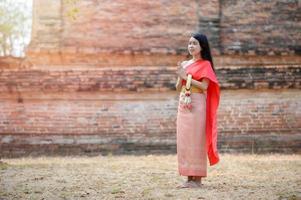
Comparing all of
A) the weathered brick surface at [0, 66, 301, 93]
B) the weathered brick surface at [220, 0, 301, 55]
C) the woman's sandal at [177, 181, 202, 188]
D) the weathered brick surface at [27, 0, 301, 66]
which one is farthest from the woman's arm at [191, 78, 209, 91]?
the weathered brick surface at [220, 0, 301, 55]

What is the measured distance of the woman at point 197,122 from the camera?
19.3 ft

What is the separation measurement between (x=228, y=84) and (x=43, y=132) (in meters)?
3.58

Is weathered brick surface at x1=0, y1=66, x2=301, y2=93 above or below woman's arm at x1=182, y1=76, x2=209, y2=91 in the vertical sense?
below

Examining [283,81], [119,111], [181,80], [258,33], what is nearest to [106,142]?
[119,111]

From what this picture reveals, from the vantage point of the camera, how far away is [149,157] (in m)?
9.55

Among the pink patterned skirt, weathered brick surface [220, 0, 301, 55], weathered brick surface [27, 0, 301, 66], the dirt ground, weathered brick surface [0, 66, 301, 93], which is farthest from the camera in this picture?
weathered brick surface [220, 0, 301, 55]

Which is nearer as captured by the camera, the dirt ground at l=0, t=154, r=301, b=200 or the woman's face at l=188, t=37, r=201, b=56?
the dirt ground at l=0, t=154, r=301, b=200

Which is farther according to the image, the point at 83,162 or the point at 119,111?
the point at 119,111

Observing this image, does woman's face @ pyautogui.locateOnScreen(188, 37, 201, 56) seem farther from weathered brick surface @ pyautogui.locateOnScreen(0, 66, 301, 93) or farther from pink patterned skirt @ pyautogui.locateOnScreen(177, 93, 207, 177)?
weathered brick surface @ pyautogui.locateOnScreen(0, 66, 301, 93)

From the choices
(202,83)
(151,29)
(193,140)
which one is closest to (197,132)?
(193,140)

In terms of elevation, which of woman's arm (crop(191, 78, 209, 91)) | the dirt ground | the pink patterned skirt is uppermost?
woman's arm (crop(191, 78, 209, 91))

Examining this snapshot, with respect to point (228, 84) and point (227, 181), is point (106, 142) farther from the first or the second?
point (227, 181)

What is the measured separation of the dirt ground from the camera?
5547mm

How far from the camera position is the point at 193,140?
19.4 feet
